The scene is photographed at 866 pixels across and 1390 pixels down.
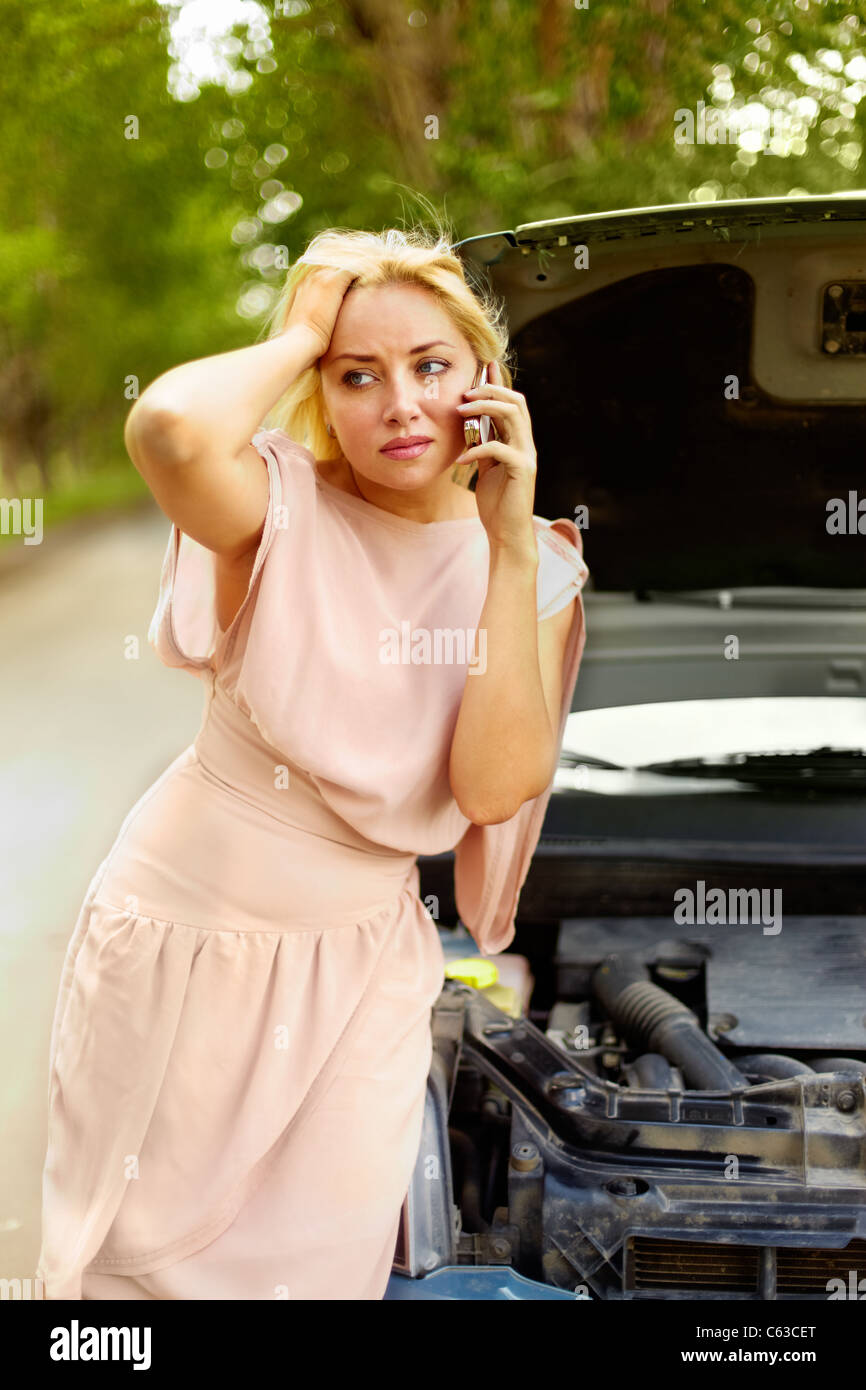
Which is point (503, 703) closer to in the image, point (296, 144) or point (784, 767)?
point (784, 767)

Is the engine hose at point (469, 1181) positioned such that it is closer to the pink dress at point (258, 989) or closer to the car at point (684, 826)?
the car at point (684, 826)

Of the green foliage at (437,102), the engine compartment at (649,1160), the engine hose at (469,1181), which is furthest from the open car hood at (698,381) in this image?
the green foliage at (437,102)

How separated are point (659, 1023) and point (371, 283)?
4.36ft

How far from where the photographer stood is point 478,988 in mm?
2365

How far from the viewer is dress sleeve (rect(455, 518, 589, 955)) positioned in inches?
75.4

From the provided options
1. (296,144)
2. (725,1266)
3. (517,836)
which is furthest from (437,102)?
(725,1266)

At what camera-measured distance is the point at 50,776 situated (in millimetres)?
6340

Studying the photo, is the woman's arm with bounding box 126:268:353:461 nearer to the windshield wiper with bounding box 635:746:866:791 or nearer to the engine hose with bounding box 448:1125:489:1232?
the engine hose with bounding box 448:1125:489:1232

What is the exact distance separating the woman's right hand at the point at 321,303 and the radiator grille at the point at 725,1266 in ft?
4.50

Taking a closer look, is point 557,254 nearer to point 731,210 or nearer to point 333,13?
point 731,210

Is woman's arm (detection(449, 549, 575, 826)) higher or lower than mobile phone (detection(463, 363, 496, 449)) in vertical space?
lower


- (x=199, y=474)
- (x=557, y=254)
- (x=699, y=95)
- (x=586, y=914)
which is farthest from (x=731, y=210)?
(x=699, y=95)

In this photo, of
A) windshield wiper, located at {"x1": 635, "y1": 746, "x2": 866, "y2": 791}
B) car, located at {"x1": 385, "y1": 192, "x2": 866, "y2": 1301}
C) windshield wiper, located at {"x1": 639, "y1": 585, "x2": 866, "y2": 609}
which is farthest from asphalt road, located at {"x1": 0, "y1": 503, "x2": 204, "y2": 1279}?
windshield wiper, located at {"x1": 639, "y1": 585, "x2": 866, "y2": 609}
